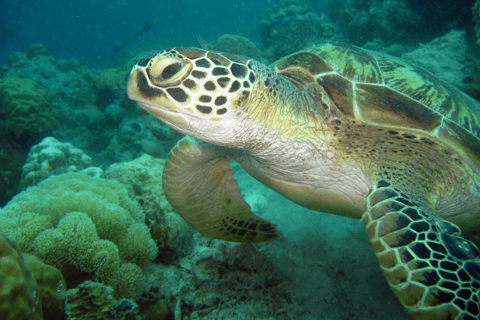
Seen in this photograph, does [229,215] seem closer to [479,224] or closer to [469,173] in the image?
[469,173]

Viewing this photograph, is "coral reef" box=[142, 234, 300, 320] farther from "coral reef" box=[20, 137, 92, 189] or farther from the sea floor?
"coral reef" box=[20, 137, 92, 189]

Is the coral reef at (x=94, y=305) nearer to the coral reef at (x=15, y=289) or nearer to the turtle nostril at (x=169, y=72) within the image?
the coral reef at (x=15, y=289)

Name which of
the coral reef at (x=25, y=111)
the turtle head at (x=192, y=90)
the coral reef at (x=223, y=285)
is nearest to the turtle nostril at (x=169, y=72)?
the turtle head at (x=192, y=90)

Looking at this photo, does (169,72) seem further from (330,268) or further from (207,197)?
(330,268)

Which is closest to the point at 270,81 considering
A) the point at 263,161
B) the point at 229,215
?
the point at 263,161

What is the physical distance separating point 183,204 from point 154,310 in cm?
95

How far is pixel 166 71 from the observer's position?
131 cm

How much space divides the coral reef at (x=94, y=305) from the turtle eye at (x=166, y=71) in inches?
47.7

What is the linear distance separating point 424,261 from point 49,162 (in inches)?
201

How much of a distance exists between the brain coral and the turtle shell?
2029 mm

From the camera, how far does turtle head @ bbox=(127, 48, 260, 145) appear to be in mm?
1306

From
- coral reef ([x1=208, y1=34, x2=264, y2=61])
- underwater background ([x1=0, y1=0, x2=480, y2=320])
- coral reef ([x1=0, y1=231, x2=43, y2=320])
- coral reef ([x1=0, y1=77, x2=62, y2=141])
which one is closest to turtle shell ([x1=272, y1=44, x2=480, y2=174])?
underwater background ([x1=0, y1=0, x2=480, y2=320])

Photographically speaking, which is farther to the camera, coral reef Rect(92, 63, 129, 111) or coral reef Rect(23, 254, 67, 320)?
coral reef Rect(92, 63, 129, 111)

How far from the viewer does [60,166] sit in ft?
13.2
